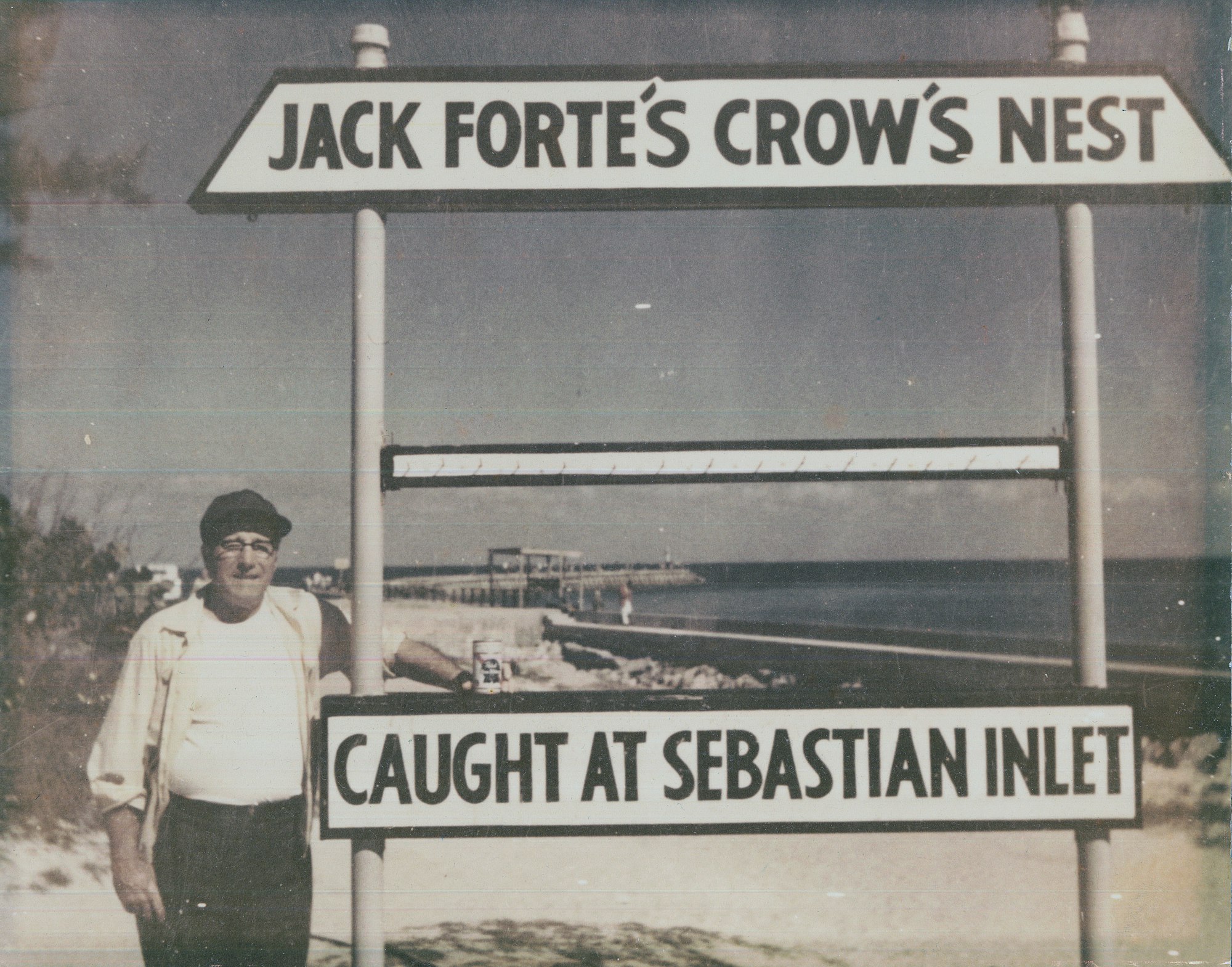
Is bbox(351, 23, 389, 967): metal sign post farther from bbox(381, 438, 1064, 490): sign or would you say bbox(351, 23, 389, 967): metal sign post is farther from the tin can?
the tin can

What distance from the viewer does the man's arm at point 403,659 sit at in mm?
2775

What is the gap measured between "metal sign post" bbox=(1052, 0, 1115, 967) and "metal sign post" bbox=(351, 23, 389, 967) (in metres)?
2.01

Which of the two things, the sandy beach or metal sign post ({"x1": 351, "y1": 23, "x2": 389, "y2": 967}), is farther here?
the sandy beach

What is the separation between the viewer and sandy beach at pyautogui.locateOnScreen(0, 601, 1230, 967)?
9.62 feet

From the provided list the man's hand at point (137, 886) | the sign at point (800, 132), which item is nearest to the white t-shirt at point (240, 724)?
the man's hand at point (137, 886)

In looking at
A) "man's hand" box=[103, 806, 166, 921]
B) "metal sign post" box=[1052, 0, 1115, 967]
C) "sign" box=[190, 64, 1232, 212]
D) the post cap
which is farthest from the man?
"metal sign post" box=[1052, 0, 1115, 967]

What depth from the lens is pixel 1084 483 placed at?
275 cm

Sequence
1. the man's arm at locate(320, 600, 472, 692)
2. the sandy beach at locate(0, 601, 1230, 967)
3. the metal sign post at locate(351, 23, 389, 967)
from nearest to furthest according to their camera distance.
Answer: the metal sign post at locate(351, 23, 389, 967) → the man's arm at locate(320, 600, 472, 692) → the sandy beach at locate(0, 601, 1230, 967)

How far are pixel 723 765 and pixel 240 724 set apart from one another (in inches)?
56.1

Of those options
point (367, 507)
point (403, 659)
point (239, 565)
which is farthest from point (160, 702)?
point (367, 507)

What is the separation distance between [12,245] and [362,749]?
1.93 meters

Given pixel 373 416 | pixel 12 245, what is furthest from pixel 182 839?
pixel 12 245

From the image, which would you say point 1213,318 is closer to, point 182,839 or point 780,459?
point 780,459

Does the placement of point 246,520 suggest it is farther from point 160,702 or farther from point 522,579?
point 522,579
